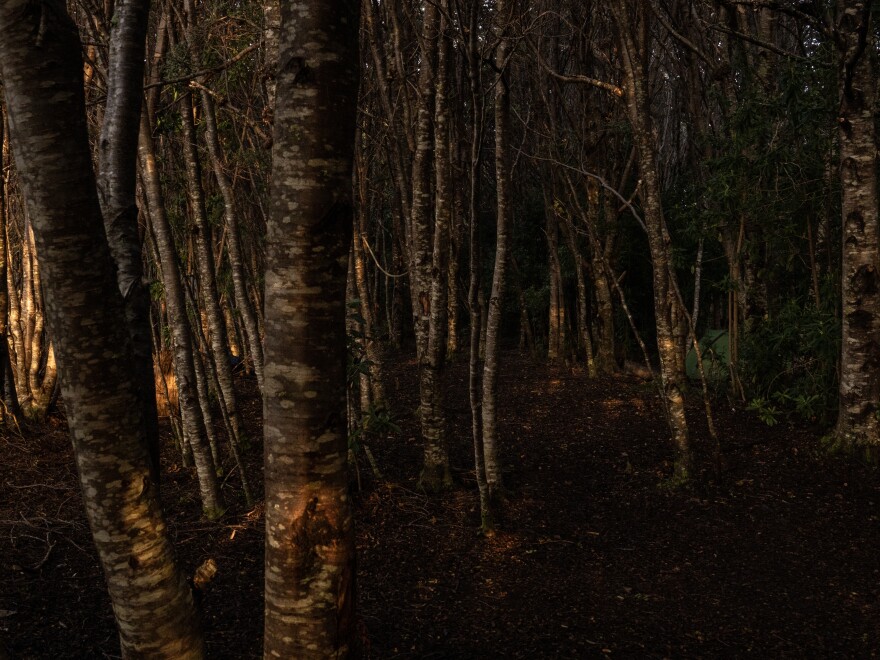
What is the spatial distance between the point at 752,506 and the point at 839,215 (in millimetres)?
3840

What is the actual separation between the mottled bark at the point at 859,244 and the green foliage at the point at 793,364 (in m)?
0.57

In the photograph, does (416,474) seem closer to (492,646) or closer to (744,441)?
(492,646)

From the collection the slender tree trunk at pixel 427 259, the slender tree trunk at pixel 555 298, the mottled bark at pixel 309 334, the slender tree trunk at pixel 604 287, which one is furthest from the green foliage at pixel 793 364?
the mottled bark at pixel 309 334

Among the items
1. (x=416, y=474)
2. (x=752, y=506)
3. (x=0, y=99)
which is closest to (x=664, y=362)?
(x=752, y=506)

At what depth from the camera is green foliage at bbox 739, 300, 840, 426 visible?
7.52 m

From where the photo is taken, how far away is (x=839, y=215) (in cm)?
796

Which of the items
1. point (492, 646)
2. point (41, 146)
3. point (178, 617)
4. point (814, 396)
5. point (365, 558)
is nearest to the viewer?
point (41, 146)

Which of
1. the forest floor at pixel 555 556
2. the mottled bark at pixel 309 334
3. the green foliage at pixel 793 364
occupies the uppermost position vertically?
the mottled bark at pixel 309 334

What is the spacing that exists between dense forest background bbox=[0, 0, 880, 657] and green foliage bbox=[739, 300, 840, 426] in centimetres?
4

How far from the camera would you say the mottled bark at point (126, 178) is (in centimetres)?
290

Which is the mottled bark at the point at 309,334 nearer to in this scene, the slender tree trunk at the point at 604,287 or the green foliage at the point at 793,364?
the green foliage at the point at 793,364

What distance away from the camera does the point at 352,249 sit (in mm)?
6812

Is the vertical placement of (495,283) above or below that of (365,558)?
above

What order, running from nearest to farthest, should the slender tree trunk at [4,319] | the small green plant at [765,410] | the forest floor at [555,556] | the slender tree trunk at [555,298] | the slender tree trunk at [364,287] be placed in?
the forest floor at [555,556] < the small green plant at [765,410] < the slender tree trunk at [364,287] < the slender tree trunk at [4,319] < the slender tree trunk at [555,298]
